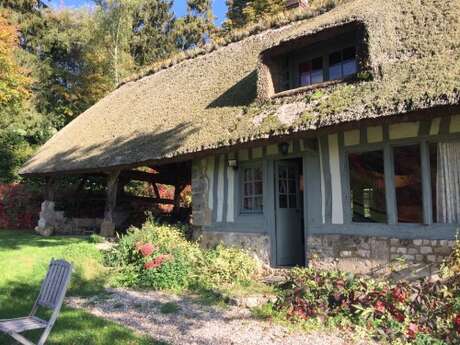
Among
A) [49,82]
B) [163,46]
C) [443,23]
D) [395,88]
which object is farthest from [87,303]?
[163,46]

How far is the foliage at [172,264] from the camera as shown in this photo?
663cm

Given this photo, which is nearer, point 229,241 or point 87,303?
point 87,303

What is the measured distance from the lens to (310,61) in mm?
7898

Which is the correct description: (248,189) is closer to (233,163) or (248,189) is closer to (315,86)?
(233,163)

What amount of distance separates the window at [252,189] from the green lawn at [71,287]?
2.95 metres

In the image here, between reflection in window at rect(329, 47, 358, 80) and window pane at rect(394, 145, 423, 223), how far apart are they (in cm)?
202

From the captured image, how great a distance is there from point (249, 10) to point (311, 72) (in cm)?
1771

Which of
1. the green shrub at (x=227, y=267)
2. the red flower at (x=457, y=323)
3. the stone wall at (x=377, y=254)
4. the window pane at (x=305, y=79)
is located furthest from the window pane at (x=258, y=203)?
the red flower at (x=457, y=323)

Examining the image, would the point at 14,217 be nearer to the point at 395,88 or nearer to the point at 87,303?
the point at 87,303

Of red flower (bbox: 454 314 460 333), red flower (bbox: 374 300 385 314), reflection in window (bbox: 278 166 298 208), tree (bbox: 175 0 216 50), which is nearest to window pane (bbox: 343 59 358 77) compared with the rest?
reflection in window (bbox: 278 166 298 208)

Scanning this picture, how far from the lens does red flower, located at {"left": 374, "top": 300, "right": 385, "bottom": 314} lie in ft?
15.5

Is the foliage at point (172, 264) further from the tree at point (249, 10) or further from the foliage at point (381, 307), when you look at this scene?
the tree at point (249, 10)

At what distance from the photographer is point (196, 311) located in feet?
17.6

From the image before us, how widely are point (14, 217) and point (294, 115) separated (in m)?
11.8
